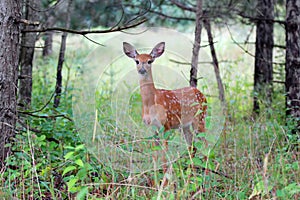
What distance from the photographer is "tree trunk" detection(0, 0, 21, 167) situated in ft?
13.3

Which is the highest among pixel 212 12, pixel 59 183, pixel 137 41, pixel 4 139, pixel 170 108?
pixel 212 12

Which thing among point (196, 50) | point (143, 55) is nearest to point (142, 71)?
point (143, 55)

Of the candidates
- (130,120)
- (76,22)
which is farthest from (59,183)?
(76,22)

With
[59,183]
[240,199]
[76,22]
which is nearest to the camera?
[240,199]

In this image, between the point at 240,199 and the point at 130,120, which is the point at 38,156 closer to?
the point at 130,120

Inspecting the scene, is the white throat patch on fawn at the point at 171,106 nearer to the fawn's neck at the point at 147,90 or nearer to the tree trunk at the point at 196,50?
the fawn's neck at the point at 147,90

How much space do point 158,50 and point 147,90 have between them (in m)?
0.65

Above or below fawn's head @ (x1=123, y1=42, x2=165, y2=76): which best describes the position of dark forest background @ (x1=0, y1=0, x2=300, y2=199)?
below

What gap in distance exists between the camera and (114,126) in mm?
4281

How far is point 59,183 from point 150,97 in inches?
49.4

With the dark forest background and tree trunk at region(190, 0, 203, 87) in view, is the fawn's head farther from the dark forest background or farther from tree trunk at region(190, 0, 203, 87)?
tree trunk at region(190, 0, 203, 87)

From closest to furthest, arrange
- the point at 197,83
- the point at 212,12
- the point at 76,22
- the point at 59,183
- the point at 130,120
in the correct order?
the point at 59,183, the point at 130,120, the point at 197,83, the point at 212,12, the point at 76,22

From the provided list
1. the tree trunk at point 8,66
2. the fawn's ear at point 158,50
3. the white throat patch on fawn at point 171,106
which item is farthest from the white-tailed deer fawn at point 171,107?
the tree trunk at point 8,66

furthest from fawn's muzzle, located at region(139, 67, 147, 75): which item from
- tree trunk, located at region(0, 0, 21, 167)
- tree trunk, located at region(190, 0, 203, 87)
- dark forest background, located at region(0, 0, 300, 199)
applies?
tree trunk, located at region(0, 0, 21, 167)
